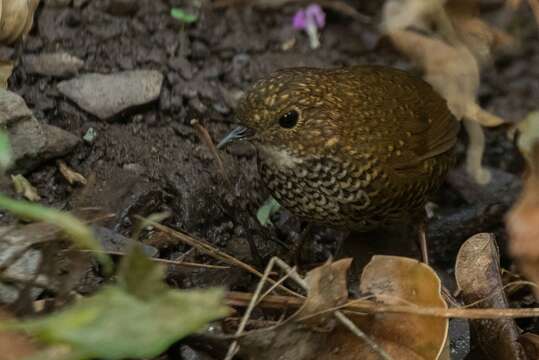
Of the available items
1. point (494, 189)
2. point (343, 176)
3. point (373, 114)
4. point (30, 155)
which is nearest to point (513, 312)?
point (343, 176)

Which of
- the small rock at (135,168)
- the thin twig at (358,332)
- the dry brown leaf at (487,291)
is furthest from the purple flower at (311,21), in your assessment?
the thin twig at (358,332)

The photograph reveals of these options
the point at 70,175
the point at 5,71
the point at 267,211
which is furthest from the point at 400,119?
the point at 5,71

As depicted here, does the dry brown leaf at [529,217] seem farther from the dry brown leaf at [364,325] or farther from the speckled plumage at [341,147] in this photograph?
the speckled plumage at [341,147]

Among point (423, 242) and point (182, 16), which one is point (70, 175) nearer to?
point (182, 16)

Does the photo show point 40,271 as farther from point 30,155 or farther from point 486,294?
point 486,294

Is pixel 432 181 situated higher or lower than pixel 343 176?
lower

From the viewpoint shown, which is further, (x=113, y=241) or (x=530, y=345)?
(x=113, y=241)

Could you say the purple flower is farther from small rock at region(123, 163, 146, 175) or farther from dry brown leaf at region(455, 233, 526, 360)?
dry brown leaf at region(455, 233, 526, 360)
